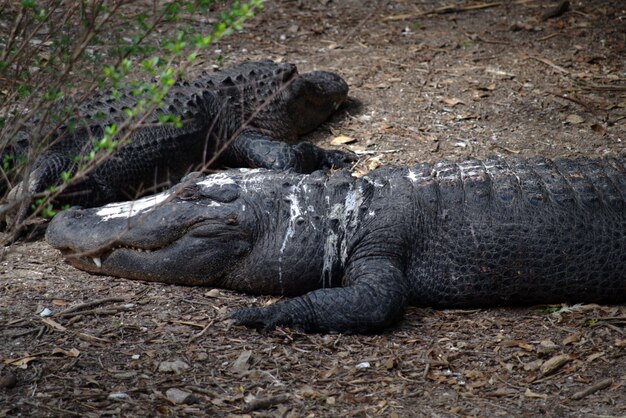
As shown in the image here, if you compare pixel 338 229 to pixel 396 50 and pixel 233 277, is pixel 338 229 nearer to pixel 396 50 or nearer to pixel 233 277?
pixel 233 277

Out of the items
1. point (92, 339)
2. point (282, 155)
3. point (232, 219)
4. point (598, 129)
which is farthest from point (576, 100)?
point (92, 339)

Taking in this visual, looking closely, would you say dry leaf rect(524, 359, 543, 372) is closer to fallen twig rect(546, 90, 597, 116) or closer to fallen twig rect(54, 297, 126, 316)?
fallen twig rect(54, 297, 126, 316)

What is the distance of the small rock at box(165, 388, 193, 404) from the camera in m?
3.61

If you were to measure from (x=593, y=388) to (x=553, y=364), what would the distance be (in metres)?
0.26

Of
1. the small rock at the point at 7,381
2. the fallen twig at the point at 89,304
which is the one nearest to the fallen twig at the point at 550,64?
the fallen twig at the point at 89,304

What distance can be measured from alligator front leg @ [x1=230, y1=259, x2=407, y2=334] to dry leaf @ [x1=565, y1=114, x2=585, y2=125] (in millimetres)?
3101

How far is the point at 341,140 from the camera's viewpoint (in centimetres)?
703

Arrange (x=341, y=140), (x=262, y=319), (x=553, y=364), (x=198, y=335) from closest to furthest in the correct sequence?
(x=553, y=364) < (x=198, y=335) < (x=262, y=319) < (x=341, y=140)

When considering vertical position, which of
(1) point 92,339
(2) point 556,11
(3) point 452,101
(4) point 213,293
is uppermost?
(2) point 556,11

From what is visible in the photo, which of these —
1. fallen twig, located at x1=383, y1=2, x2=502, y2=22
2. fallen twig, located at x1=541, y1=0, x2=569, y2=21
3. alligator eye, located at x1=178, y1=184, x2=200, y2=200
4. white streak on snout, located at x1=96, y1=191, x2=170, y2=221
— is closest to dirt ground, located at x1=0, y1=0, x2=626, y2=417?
white streak on snout, located at x1=96, y1=191, x2=170, y2=221

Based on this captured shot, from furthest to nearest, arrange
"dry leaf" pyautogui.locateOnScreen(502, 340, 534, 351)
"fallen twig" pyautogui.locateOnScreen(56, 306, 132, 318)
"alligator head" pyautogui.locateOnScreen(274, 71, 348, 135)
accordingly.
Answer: "alligator head" pyautogui.locateOnScreen(274, 71, 348, 135), "fallen twig" pyautogui.locateOnScreen(56, 306, 132, 318), "dry leaf" pyautogui.locateOnScreen(502, 340, 534, 351)

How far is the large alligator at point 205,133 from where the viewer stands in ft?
19.7

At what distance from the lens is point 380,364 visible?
412cm

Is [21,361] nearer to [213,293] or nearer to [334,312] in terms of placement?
[213,293]
